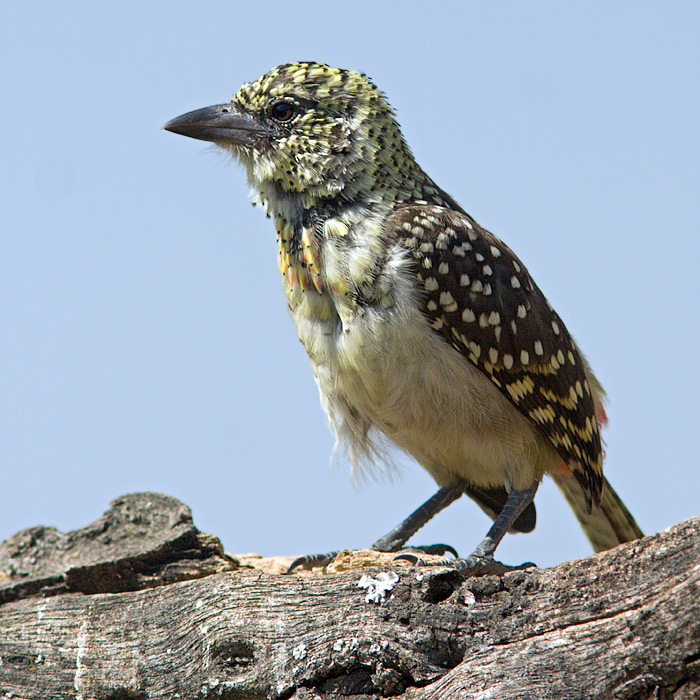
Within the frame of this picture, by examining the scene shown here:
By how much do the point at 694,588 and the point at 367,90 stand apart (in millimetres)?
3774

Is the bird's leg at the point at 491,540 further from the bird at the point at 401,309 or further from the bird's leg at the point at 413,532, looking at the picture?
the bird's leg at the point at 413,532

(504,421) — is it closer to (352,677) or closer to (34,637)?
(352,677)

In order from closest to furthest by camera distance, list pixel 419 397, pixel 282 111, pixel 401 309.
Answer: pixel 401 309 < pixel 419 397 < pixel 282 111

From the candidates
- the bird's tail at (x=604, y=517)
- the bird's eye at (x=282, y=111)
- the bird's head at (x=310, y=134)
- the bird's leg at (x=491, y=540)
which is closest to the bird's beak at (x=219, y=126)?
the bird's head at (x=310, y=134)

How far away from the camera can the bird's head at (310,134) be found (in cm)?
534

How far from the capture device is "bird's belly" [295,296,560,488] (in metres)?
4.89

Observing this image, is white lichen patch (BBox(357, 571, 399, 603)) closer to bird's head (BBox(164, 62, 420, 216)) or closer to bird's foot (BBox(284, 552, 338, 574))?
bird's foot (BBox(284, 552, 338, 574))

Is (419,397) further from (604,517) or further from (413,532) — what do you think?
(604,517)

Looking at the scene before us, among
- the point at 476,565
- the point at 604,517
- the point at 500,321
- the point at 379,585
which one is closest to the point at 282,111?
the point at 500,321

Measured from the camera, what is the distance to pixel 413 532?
588 centimetres

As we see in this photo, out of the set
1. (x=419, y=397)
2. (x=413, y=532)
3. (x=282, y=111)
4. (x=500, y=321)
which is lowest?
(x=413, y=532)

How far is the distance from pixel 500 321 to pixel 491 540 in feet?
3.91

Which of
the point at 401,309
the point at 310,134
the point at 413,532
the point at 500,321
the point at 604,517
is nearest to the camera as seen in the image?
the point at 401,309

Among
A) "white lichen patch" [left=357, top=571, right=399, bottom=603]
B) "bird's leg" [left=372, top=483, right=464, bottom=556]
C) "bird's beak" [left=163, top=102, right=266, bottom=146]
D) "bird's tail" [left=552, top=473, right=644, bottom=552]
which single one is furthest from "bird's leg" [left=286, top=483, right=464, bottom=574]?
"bird's beak" [left=163, top=102, right=266, bottom=146]
